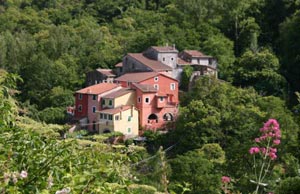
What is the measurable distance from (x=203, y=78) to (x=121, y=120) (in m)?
3.54

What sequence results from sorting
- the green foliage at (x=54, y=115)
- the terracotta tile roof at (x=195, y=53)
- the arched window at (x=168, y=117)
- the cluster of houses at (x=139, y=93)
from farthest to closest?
the terracotta tile roof at (x=195, y=53) < the green foliage at (x=54, y=115) < the arched window at (x=168, y=117) < the cluster of houses at (x=139, y=93)

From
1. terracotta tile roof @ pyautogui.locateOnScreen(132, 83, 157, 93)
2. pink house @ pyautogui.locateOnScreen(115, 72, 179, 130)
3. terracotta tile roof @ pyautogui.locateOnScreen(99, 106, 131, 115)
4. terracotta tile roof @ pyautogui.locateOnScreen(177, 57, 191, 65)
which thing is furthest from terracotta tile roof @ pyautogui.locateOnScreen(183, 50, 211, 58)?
terracotta tile roof @ pyautogui.locateOnScreen(99, 106, 131, 115)

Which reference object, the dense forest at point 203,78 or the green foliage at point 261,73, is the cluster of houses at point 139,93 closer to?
the dense forest at point 203,78

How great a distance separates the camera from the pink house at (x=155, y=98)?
76.5 ft

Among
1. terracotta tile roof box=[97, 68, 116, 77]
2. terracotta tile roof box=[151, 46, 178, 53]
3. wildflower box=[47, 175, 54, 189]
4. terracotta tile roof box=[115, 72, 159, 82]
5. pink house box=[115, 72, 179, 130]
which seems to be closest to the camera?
wildflower box=[47, 175, 54, 189]

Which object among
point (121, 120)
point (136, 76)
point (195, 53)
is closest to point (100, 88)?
point (136, 76)

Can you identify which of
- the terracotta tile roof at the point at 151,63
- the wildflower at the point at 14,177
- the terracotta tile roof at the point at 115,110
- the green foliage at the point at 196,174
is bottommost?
the green foliage at the point at 196,174

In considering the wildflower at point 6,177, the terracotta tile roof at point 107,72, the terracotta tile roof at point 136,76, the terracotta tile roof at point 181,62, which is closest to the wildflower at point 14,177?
the wildflower at point 6,177

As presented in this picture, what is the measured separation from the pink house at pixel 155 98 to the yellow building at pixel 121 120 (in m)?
0.49

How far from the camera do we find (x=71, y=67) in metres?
28.6

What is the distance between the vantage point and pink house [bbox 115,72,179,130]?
76.5ft

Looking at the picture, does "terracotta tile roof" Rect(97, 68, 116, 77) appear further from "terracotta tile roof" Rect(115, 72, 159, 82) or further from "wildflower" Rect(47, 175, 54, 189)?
"wildflower" Rect(47, 175, 54, 189)

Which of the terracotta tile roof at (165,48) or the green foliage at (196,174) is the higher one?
the terracotta tile roof at (165,48)

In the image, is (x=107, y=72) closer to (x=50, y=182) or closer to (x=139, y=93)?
(x=139, y=93)
